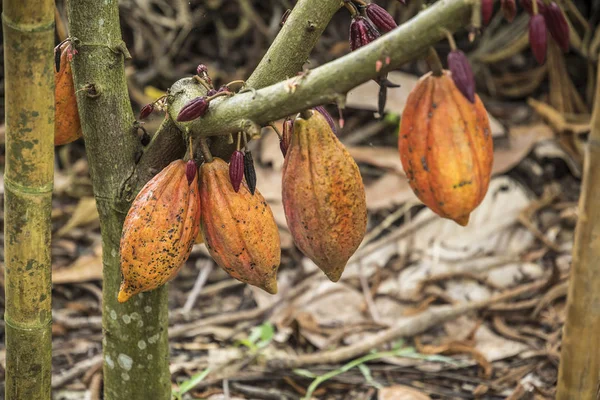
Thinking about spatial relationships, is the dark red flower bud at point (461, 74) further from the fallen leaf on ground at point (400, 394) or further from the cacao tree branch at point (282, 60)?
the fallen leaf on ground at point (400, 394)

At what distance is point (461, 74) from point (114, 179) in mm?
882

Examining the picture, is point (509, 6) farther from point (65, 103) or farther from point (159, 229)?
point (65, 103)

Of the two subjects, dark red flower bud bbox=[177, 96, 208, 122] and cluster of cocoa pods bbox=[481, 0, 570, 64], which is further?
dark red flower bud bbox=[177, 96, 208, 122]

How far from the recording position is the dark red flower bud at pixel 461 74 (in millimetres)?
1192

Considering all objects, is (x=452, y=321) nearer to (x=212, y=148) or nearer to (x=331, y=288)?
(x=331, y=288)

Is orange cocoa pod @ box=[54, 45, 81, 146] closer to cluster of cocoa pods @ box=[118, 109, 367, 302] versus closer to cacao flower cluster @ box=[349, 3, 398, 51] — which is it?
cluster of cocoa pods @ box=[118, 109, 367, 302]

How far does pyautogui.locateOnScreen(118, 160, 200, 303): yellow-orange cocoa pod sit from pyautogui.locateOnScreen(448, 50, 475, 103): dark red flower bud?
1.73 feet

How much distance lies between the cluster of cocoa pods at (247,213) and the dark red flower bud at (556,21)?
0.42 m

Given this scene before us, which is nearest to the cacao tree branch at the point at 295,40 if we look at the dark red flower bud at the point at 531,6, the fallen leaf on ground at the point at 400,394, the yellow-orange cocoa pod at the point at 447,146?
the yellow-orange cocoa pod at the point at 447,146

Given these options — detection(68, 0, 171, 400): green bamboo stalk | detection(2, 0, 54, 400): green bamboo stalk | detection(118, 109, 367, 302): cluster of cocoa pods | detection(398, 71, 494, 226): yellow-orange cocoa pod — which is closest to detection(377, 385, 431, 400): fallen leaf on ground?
detection(68, 0, 171, 400): green bamboo stalk

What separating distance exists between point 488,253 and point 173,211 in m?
2.25

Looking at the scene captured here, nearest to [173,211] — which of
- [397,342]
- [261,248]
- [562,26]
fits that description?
[261,248]

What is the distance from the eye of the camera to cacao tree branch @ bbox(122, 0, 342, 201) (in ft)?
5.19

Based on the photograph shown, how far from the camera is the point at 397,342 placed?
2873 millimetres
